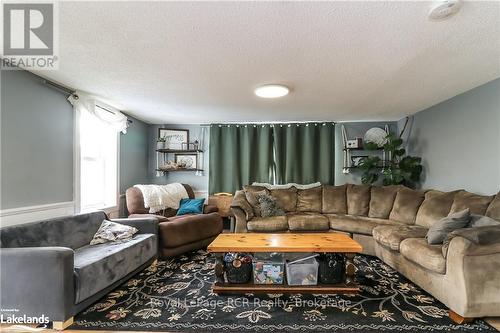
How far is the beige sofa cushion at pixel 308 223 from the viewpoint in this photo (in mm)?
3664

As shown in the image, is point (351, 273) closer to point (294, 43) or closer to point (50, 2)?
point (294, 43)

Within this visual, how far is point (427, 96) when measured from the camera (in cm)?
324

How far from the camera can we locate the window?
3.33 metres

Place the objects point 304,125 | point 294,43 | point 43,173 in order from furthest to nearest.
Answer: point 304,125
point 43,173
point 294,43

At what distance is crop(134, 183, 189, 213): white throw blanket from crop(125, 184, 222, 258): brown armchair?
0.08 metres

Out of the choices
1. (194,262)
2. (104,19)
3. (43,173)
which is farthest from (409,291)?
(43,173)

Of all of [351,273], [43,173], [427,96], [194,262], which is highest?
[427,96]

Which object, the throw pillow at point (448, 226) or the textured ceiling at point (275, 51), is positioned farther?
the throw pillow at point (448, 226)

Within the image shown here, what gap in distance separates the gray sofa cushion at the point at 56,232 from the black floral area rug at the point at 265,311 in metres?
0.70

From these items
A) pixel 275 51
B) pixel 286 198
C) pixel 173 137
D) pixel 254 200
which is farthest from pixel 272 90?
pixel 173 137

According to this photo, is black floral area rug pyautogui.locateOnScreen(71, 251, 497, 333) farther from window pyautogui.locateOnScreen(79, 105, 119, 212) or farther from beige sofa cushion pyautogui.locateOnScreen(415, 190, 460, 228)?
window pyautogui.locateOnScreen(79, 105, 119, 212)

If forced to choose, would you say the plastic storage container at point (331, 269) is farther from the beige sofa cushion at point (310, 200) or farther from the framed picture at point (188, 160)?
the framed picture at point (188, 160)

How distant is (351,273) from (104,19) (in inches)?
116

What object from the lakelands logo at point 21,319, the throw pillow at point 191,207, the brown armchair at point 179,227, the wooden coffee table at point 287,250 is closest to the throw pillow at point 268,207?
the brown armchair at point 179,227
